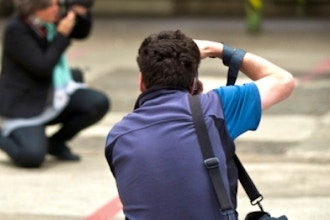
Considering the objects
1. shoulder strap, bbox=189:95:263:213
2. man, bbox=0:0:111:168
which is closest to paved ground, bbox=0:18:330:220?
man, bbox=0:0:111:168

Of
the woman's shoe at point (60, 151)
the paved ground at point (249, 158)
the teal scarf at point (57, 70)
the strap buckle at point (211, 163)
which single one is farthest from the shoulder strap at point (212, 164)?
the woman's shoe at point (60, 151)

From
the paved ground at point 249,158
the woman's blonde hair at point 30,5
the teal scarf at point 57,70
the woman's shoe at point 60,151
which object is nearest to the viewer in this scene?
the paved ground at point 249,158

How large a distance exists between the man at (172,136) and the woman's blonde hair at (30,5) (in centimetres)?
315

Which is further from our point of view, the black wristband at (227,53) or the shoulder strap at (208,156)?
the black wristband at (227,53)

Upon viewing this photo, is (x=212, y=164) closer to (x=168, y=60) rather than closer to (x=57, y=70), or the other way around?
(x=168, y=60)

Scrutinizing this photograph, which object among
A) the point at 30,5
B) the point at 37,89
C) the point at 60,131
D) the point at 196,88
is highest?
the point at 196,88

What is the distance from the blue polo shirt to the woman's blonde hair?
3.16 metres

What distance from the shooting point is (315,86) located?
31.7 feet

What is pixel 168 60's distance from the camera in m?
3.11

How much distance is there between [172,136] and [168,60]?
11.4 inches

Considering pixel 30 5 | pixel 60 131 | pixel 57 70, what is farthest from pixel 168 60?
pixel 60 131

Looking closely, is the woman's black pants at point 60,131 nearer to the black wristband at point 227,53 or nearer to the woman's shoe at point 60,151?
the woman's shoe at point 60,151

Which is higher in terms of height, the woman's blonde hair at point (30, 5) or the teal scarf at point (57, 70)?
the woman's blonde hair at point (30, 5)

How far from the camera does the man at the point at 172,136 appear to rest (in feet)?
10.1
